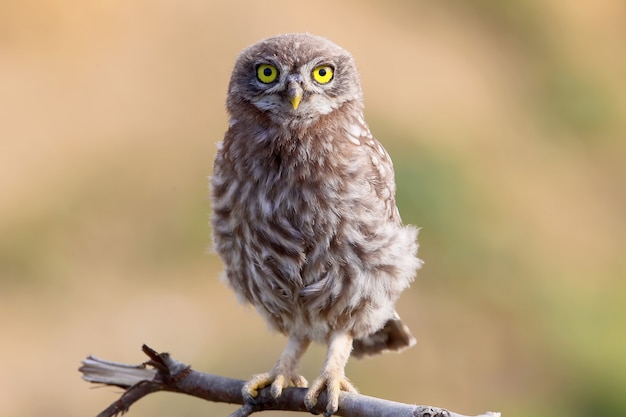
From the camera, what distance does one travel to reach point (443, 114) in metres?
13.4

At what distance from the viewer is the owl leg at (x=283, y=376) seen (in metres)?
4.21

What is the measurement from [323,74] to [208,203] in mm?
6367

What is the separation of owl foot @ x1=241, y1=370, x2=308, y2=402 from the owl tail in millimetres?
611

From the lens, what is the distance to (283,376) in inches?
174

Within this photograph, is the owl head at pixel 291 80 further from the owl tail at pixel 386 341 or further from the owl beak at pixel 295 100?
the owl tail at pixel 386 341

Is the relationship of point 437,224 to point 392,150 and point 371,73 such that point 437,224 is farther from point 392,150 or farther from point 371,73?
point 371,73

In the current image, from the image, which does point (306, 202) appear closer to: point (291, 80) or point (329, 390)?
point (291, 80)

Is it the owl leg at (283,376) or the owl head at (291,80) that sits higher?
the owl head at (291,80)

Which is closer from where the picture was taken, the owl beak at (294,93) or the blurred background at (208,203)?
the owl beak at (294,93)

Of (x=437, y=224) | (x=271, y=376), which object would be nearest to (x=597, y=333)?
(x=437, y=224)

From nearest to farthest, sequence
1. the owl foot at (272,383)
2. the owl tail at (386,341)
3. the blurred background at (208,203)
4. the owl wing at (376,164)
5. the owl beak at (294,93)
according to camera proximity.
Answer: the owl beak at (294,93), the owl foot at (272,383), the owl wing at (376,164), the owl tail at (386,341), the blurred background at (208,203)

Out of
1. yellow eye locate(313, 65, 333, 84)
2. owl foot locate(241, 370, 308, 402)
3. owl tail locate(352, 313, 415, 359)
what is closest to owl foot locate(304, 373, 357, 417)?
owl foot locate(241, 370, 308, 402)

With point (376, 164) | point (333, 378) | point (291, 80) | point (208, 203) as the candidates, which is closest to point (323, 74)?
point (291, 80)

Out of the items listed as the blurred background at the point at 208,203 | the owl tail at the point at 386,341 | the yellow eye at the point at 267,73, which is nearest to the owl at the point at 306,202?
the yellow eye at the point at 267,73
